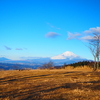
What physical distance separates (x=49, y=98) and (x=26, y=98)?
3.00 feet

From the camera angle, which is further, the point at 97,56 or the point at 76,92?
the point at 97,56

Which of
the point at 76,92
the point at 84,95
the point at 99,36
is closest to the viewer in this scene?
the point at 84,95

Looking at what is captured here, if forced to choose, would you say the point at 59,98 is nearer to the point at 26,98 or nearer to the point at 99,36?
the point at 26,98

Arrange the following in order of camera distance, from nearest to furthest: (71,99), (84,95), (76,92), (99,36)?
(71,99)
(84,95)
(76,92)
(99,36)

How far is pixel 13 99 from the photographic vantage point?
510 centimetres

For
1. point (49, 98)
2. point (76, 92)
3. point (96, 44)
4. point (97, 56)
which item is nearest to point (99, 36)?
point (96, 44)

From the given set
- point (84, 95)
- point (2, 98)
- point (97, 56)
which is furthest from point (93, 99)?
point (97, 56)

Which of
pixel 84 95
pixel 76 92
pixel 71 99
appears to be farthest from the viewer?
pixel 76 92

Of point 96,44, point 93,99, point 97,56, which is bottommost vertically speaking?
point 93,99

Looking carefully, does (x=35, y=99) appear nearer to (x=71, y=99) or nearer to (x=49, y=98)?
(x=49, y=98)

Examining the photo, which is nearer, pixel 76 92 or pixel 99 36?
pixel 76 92

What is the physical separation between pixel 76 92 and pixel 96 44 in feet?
52.8

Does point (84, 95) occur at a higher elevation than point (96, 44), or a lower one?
lower

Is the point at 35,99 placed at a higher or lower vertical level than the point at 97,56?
lower
